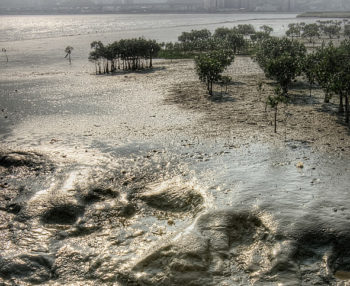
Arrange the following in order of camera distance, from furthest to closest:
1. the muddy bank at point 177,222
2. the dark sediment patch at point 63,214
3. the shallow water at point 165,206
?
the dark sediment patch at point 63,214
the shallow water at point 165,206
the muddy bank at point 177,222

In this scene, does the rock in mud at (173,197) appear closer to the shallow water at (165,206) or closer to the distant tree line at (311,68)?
the shallow water at (165,206)

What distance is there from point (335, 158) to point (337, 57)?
15013mm

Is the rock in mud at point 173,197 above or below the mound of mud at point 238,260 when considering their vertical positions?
above

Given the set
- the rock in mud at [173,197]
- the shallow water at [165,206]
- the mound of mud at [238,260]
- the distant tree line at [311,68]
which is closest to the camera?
the mound of mud at [238,260]

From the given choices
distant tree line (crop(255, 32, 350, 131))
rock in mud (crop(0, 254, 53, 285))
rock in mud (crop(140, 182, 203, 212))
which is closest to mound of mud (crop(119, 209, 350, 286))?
rock in mud (crop(140, 182, 203, 212))

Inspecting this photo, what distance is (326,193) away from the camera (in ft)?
74.4

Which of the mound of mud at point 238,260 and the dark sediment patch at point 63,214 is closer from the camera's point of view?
the mound of mud at point 238,260

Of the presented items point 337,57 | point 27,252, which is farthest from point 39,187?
point 337,57

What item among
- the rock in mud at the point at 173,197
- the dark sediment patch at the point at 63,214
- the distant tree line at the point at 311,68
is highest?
the distant tree line at the point at 311,68

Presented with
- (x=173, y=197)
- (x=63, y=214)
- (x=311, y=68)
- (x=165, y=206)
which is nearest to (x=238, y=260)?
(x=165, y=206)

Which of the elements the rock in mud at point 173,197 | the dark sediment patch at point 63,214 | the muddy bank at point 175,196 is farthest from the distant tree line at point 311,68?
the dark sediment patch at point 63,214

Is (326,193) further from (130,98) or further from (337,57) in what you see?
(130,98)

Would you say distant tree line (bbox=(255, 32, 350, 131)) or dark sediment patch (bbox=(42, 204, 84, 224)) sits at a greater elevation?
distant tree line (bbox=(255, 32, 350, 131))

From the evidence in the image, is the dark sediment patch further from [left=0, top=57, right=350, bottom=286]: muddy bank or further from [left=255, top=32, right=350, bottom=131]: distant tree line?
[left=255, top=32, right=350, bottom=131]: distant tree line
